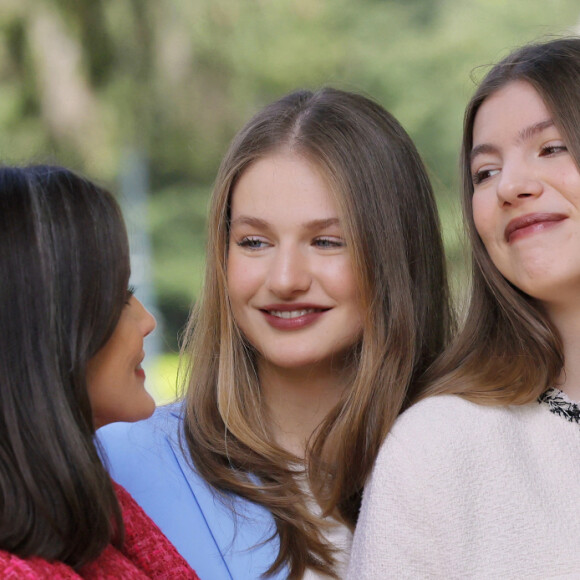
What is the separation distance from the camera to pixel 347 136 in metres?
2.17

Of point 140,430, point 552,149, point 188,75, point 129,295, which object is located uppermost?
point 188,75

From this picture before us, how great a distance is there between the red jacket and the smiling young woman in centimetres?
14

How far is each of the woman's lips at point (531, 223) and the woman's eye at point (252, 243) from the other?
20.1 inches

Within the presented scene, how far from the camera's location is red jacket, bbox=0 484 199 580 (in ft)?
5.40

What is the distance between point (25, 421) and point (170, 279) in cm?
772

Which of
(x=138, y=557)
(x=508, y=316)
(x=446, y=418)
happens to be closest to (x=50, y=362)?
(x=138, y=557)

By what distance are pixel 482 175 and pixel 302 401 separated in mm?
611

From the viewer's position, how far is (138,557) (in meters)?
1.82

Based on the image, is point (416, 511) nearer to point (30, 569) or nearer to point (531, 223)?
point (531, 223)

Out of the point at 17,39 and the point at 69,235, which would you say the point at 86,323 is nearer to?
the point at 69,235

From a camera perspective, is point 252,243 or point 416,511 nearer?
point 416,511

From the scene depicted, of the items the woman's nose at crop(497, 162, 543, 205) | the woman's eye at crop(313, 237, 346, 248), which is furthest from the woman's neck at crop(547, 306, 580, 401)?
the woman's eye at crop(313, 237, 346, 248)

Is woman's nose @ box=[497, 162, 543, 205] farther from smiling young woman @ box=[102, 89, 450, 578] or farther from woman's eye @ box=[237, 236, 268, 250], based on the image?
woman's eye @ box=[237, 236, 268, 250]

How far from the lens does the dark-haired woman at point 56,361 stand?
4.75 ft
